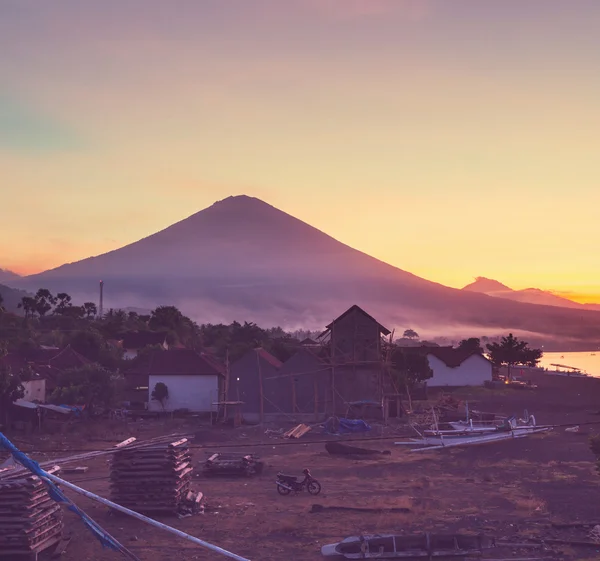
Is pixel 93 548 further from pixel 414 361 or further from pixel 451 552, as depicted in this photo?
pixel 414 361

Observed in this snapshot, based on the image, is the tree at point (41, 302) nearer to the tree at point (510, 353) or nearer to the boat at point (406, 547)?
the tree at point (510, 353)

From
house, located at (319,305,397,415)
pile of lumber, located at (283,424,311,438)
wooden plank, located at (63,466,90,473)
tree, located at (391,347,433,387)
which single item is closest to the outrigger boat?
pile of lumber, located at (283,424,311,438)

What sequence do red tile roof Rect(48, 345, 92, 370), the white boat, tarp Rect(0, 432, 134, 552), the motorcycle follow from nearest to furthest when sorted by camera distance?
tarp Rect(0, 432, 134, 552) → the motorcycle → the white boat → red tile roof Rect(48, 345, 92, 370)

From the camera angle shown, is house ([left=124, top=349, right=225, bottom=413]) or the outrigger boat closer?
the outrigger boat

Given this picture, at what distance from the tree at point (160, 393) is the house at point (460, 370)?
1394 inches

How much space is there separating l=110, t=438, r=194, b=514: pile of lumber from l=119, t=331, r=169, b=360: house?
64760 mm

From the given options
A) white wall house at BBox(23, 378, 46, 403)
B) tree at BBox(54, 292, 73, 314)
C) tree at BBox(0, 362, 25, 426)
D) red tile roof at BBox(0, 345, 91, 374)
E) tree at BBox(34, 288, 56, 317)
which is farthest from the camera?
tree at BBox(54, 292, 73, 314)

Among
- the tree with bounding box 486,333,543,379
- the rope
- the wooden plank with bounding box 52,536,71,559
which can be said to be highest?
the tree with bounding box 486,333,543,379

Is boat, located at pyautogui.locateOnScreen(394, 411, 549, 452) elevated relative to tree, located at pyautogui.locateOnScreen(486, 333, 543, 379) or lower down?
lower down

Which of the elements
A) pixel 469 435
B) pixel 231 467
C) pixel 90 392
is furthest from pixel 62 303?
pixel 231 467

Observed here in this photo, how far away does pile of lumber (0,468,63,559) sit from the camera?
18672 mm

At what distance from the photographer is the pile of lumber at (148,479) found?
2359 centimetres

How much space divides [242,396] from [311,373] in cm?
469

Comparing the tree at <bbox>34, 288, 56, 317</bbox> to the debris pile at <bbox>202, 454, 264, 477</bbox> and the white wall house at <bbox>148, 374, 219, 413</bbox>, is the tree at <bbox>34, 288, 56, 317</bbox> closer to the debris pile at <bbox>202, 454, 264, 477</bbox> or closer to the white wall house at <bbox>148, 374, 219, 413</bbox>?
the white wall house at <bbox>148, 374, 219, 413</bbox>
